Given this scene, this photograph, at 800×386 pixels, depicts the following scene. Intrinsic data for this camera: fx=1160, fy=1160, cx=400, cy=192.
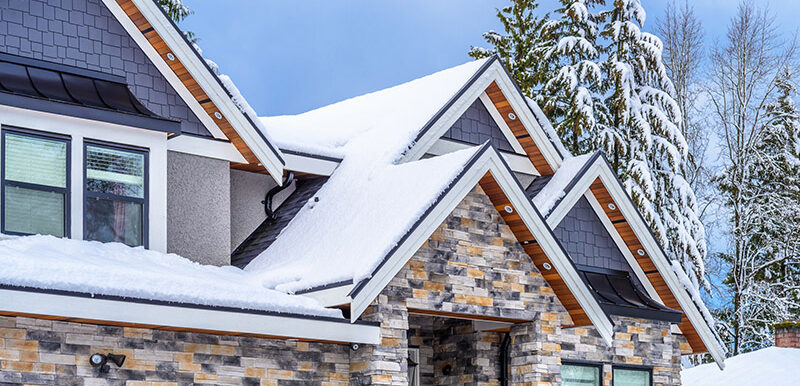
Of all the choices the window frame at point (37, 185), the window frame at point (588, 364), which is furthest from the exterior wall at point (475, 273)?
the window frame at point (37, 185)

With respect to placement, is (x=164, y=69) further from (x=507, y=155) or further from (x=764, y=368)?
(x=764, y=368)

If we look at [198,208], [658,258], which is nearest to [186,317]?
[198,208]

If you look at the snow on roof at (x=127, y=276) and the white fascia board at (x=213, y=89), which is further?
the white fascia board at (x=213, y=89)

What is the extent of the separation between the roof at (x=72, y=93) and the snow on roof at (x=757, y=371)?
12644mm

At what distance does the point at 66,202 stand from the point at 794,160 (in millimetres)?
23975

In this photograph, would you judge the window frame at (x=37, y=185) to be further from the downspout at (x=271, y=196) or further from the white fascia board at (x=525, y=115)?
the white fascia board at (x=525, y=115)

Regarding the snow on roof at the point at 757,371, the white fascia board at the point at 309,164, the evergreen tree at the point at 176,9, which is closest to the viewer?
the white fascia board at the point at 309,164

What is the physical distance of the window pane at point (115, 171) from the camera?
43.2ft

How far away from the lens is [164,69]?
14344mm

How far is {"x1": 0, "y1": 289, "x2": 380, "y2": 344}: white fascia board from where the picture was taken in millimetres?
10531

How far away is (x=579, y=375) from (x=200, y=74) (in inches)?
258

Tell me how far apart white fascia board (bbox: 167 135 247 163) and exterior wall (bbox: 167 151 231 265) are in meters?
0.06

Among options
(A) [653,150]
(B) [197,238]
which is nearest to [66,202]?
(B) [197,238]

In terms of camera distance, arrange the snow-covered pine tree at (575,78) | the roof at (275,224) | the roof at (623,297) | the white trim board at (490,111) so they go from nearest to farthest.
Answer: the roof at (275,224) → the white trim board at (490,111) → the roof at (623,297) → the snow-covered pine tree at (575,78)
